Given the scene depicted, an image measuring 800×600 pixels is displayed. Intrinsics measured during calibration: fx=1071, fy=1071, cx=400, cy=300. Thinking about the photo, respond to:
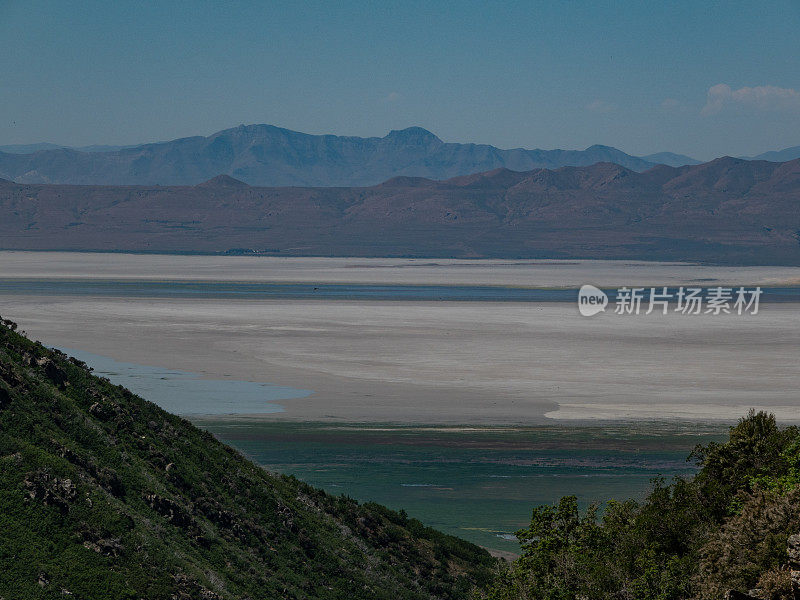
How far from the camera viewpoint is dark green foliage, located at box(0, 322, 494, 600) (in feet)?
59.8

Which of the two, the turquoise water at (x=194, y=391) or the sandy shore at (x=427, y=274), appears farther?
the sandy shore at (x=427, y=274)

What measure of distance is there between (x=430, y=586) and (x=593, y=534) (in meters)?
8.57

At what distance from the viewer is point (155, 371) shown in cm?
6003

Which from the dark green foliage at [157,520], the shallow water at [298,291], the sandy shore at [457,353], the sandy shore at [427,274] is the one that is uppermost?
the sandy shore at [427,274]

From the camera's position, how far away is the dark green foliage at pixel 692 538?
48.7 feet

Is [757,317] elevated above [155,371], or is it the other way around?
[757,317]

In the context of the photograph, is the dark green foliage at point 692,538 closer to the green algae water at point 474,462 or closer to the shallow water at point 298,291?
the green algae water at point 474,462

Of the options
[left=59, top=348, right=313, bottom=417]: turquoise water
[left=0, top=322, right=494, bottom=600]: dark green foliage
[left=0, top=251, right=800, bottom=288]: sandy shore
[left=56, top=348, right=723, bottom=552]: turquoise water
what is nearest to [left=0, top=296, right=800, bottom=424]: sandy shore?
[left=59, top=348, right=313, bottom=417]: turquoise water

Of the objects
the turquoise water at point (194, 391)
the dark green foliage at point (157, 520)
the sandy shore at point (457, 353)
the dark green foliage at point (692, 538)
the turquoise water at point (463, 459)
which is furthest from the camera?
the sandy shore at point (457, 353)

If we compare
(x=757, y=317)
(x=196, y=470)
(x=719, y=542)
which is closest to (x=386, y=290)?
(x=757, y=317)

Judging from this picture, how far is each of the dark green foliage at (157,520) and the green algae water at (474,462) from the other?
13.5 feet

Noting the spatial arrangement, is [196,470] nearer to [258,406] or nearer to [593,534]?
[593,534]

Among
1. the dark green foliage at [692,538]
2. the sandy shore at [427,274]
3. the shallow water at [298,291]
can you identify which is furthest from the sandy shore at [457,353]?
the sandy shore at [427,274]

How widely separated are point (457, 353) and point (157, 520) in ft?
161
